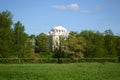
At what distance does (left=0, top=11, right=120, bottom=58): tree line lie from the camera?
80188mm

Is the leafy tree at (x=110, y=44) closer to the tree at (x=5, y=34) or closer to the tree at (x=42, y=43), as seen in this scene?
the tree at (x=5, y=34)

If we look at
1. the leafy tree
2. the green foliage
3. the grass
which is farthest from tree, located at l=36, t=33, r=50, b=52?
the grass

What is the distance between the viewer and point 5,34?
7950cm

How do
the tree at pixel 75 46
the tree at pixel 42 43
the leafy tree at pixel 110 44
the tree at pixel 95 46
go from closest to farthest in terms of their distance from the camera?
the tree at pixel 75 46, the tree at pixel 95 46, the leafy tree at pixel 110 44, the tree at pixel 42 43

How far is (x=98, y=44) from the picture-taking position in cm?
8775

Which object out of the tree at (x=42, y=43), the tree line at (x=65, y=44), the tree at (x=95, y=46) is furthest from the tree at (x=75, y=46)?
the tree at (x=42, y=43)

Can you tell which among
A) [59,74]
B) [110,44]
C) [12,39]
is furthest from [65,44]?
[59,74]

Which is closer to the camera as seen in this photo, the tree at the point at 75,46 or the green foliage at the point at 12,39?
the green foliage at the point at 12,39

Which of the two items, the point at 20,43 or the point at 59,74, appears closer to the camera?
the point at 59,74

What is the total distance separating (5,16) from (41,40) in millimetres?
49957

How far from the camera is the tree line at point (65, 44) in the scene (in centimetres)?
8019

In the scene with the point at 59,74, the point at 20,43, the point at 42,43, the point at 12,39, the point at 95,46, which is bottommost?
the point at 59,74

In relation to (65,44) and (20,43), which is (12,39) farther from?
(65,44)

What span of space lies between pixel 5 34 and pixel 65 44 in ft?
68.1
